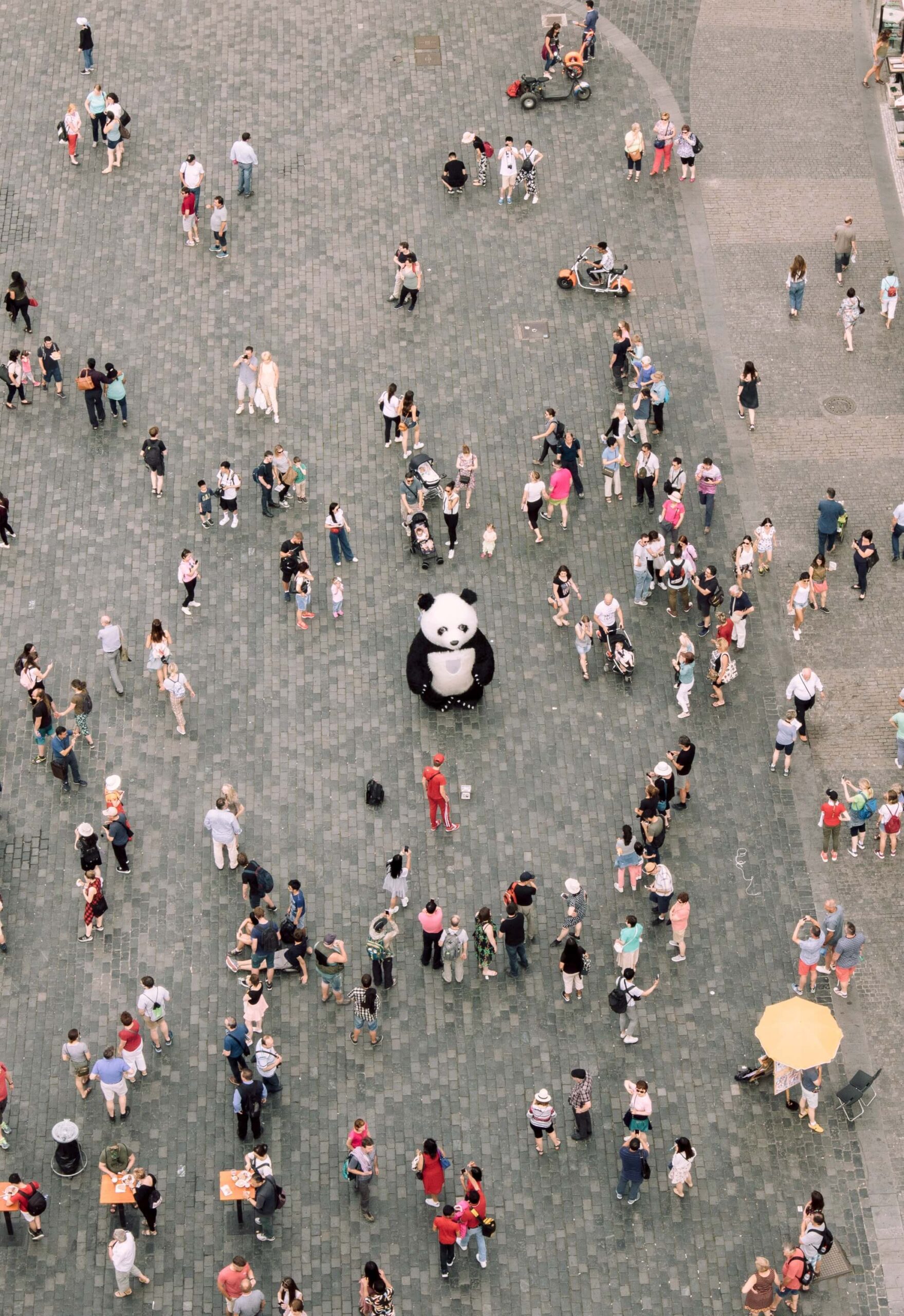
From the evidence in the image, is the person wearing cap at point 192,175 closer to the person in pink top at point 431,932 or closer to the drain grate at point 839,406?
the drain grate at point 839,406

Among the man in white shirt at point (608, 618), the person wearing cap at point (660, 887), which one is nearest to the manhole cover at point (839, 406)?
the man in white shirt at point (608, 618)

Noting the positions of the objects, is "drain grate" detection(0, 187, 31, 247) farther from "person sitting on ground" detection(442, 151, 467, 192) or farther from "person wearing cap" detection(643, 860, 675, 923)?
"person wearing cap" detection(643, 860, 675, 923)

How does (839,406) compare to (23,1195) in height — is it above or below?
above

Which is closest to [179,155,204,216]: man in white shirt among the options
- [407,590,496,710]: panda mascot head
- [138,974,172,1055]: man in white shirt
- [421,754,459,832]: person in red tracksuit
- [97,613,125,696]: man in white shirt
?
[97,613,125,696]: man in white shirt

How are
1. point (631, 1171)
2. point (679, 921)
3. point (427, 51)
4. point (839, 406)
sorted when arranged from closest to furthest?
point (631, 1171), point (679, 921), point (839, 406), point (427, 51)

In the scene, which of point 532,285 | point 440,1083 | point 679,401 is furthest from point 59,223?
point 440,1083

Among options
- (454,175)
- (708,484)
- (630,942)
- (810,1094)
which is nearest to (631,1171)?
(810,1094)

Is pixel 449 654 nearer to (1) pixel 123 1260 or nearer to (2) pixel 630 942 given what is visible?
(2) pixel 630 942
